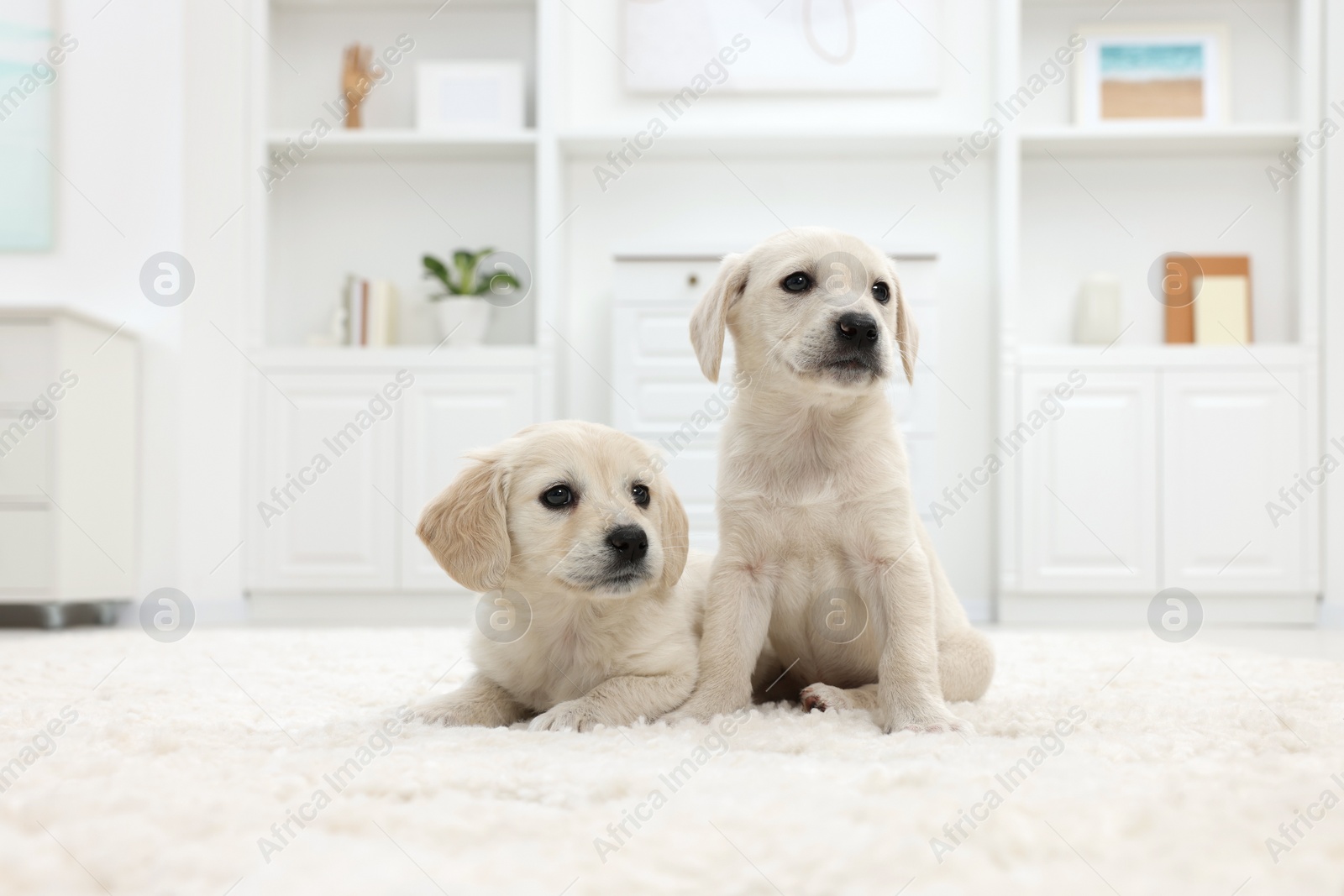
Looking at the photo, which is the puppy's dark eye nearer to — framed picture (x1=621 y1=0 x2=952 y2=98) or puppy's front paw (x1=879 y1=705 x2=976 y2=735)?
puppy's front paw (x1=879 y1=705 x2=976 y2=735)

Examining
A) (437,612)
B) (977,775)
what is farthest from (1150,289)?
(977,775)

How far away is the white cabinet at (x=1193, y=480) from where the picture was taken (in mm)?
4176

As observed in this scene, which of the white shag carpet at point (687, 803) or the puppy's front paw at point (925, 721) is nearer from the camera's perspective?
the white shag carpet at point (687, 803)

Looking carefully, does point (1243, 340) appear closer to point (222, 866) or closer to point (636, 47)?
point (636, 47)

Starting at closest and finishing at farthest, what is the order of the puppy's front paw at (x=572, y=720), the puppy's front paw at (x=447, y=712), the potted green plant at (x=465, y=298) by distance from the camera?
1. the puppy's front paw at (x=572, y=720)
2. the puppy's front paw at (x=447, y=712)
3. the potted green plant at (x=465, y=298)

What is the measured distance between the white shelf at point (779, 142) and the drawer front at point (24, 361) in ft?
7.65

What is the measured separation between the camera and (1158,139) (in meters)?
4.50

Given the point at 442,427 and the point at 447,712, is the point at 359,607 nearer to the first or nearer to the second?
the point at 442,427

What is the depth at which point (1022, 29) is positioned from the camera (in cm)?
483

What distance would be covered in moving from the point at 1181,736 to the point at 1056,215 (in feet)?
12.7

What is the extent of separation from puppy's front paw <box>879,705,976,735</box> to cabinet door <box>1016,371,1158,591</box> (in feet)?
9.48

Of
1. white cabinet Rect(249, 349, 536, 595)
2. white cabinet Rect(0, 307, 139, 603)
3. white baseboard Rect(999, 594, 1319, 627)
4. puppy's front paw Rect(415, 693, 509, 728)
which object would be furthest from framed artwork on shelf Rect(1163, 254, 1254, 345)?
white cabinet Rect(0, 307, 139, 603)

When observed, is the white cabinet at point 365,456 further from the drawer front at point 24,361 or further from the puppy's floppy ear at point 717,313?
the puppy's floppy ear at point 717,313

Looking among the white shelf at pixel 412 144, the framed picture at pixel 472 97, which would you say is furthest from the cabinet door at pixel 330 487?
the framed picture at pixel 472 97
